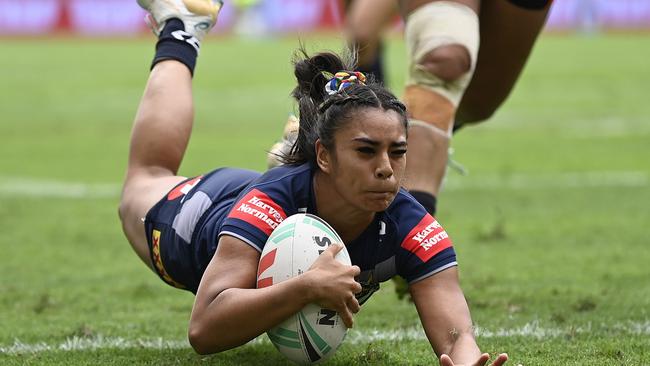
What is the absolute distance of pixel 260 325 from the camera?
3918 millimetres

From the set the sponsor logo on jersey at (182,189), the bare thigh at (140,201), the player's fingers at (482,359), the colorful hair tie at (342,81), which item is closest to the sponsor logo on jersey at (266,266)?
the colorful hair tie at (342,81)

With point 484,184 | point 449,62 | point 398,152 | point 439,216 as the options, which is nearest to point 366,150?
point 398,152

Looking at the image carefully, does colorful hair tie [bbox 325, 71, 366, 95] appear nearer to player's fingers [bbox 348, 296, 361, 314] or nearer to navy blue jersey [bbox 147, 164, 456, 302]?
navy blue jersey [bbox 147, 164, 456, 302]

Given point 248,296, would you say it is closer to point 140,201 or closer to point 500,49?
point 140,201

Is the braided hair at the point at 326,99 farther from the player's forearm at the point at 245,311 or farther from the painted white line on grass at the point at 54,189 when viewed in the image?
the painted white line on grass at the point at 54,189

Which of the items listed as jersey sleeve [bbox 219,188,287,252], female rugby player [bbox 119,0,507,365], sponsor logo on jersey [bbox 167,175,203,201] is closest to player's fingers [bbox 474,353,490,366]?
female rugby player [bbox 119,0,507,365]

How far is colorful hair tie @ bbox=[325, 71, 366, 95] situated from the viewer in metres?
4.23

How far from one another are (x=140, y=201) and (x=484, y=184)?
5.08m

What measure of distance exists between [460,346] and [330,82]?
1057mm

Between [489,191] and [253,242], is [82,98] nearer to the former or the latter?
[489,191]

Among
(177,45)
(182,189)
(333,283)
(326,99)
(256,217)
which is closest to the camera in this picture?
(333,283)

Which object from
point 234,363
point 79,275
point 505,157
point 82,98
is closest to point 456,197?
point 505,157

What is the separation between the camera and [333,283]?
3.81m

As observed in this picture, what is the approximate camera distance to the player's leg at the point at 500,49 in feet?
18.7
